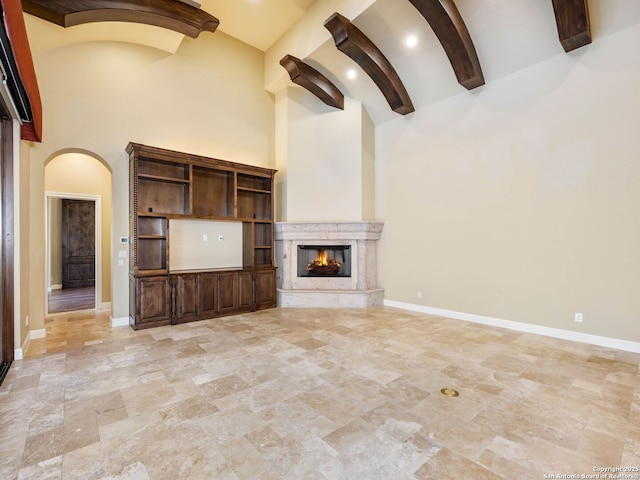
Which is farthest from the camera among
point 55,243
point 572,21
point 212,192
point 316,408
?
point 55,243

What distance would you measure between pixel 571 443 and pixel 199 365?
10.9 ft

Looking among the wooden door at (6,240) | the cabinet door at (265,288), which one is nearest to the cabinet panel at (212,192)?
the cabinet door at (265,288)

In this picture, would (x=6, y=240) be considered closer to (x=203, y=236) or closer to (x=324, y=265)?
(x=203, y=236)

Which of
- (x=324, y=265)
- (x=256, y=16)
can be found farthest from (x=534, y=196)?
(x=256, y=16)

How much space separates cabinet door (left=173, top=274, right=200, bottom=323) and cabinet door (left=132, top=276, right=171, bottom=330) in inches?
4.8

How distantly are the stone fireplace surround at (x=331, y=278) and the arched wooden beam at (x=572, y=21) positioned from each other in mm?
3978

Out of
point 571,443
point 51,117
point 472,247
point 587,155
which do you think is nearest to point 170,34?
point 51,117

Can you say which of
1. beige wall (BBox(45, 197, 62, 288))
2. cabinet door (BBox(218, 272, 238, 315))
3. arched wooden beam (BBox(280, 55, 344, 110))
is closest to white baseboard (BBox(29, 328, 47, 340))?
cabinet door (BBox(218, 272, 238, 315))

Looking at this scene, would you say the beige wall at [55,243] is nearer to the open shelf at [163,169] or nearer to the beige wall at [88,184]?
the beige wall at [88,184]

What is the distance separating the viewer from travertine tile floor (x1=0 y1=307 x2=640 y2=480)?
1911 millimetres

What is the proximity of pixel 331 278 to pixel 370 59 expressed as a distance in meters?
4.14

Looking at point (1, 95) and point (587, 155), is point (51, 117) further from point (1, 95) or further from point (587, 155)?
point (587, 155)

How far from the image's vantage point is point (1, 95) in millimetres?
2910

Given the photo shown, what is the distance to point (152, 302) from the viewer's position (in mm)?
4852
